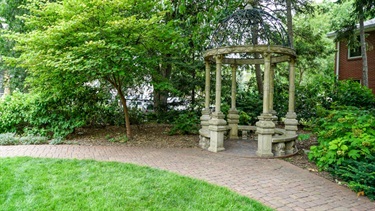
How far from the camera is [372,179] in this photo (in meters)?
3.85

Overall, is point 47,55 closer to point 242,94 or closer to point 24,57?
point 24,57

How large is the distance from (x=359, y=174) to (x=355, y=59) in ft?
44.4

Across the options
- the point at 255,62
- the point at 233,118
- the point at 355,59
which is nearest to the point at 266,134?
the point at 233,118

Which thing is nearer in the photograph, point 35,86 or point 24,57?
point 24,57

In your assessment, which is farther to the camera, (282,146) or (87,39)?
(87,39)

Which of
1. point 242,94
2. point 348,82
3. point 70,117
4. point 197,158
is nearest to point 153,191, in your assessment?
point 197,158

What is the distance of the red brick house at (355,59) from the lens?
46.9 ft

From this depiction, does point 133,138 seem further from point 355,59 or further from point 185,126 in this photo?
point 355,59

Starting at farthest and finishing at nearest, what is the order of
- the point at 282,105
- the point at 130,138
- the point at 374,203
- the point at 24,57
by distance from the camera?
the point at 282,105 < the point at 130,138 < the point at 24,57 < the point at 374,203

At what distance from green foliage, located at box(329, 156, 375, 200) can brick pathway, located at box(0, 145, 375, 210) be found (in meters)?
0.14

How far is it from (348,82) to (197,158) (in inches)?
300

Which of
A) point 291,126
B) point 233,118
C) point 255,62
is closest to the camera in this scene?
point 291,126

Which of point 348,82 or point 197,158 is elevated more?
point 348,82

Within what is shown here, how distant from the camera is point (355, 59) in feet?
49.7
